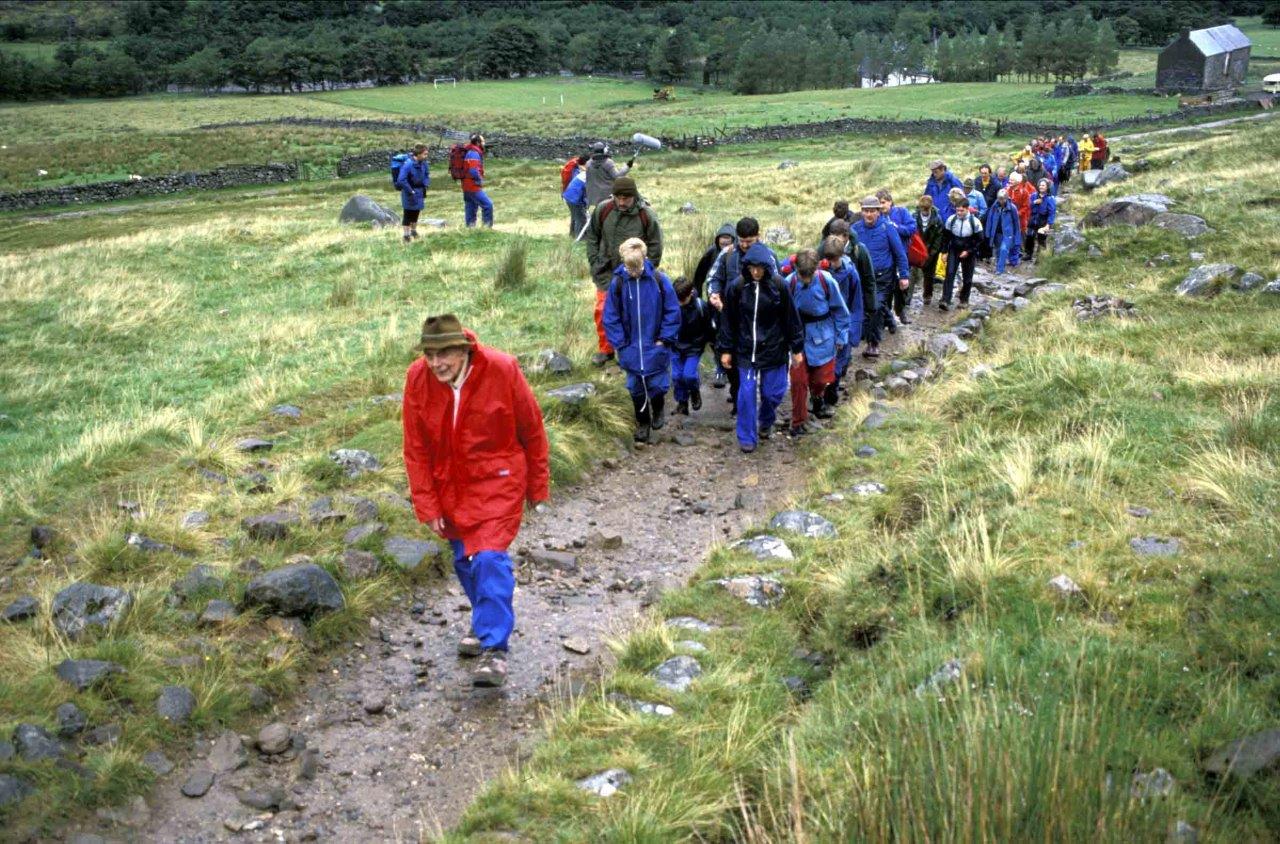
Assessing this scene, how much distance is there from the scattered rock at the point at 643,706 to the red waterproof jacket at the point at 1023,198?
16134 mm

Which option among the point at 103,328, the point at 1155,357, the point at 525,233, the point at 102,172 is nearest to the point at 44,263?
the point at 103,328

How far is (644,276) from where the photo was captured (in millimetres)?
9859

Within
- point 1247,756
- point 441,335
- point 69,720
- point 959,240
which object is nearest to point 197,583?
point 69,720

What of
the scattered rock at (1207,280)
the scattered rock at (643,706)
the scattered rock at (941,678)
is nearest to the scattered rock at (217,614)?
the scattered rock at (643,706)

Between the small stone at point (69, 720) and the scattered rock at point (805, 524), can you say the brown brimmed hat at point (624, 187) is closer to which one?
the scattered rock at point (805, 524)

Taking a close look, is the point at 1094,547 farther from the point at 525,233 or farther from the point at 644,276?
the point at 525,233

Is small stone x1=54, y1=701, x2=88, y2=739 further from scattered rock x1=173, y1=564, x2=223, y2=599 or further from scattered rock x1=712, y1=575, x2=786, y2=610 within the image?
scattered rock x1=712, y1=575, x2=786, y2=610

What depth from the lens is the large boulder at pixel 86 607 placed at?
19.3 ft

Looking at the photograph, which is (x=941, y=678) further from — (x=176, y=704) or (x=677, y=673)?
(x=176, y=704)

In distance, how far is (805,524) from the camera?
7.56 m

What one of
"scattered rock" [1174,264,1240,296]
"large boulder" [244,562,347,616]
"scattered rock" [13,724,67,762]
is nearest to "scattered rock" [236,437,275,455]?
"large boulder" [244,562,347,616]

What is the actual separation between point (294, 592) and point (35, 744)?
1.73 metres

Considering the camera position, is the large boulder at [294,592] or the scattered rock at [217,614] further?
the large boulder at [294,592]

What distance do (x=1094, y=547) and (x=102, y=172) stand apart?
175 ft
